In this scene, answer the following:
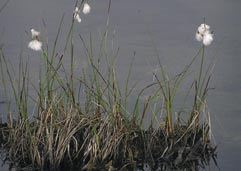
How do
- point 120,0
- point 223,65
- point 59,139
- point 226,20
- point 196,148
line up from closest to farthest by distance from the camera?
point 59,139 < point 196,148 < point 223,65 < point 226,20 < point 120,0

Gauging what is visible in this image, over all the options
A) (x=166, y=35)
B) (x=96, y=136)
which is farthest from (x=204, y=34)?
(x=166, y=35)

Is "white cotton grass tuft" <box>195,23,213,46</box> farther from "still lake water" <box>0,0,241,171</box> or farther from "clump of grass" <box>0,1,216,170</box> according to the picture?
"still lake water" <box>0,0,241,171</box>

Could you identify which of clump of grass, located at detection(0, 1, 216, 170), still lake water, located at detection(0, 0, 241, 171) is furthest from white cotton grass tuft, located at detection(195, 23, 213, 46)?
still lake water, located at detection(0, 0, 241, 171)

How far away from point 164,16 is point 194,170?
239cm

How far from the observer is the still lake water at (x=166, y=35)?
12.0 ft

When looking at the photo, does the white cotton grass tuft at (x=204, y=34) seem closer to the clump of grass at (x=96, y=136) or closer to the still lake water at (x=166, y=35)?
the clump of grass at (x=96, y=136)

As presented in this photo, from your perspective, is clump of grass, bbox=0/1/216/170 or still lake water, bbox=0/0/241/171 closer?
clump of grass, bbox=0/1/216/170

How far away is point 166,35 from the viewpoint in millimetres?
4820

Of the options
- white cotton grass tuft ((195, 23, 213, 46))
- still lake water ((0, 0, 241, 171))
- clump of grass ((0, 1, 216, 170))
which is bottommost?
clump of grass ((0, 1, 216, 170))

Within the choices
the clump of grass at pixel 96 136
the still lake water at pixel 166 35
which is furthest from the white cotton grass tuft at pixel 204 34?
the still lake water at pixel 166 35

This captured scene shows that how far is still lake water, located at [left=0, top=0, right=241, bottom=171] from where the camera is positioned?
3.64 metres

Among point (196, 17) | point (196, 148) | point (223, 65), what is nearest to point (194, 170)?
point (196, 148)

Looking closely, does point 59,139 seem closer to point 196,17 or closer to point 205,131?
point 205,131

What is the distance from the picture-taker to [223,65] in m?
4.34
